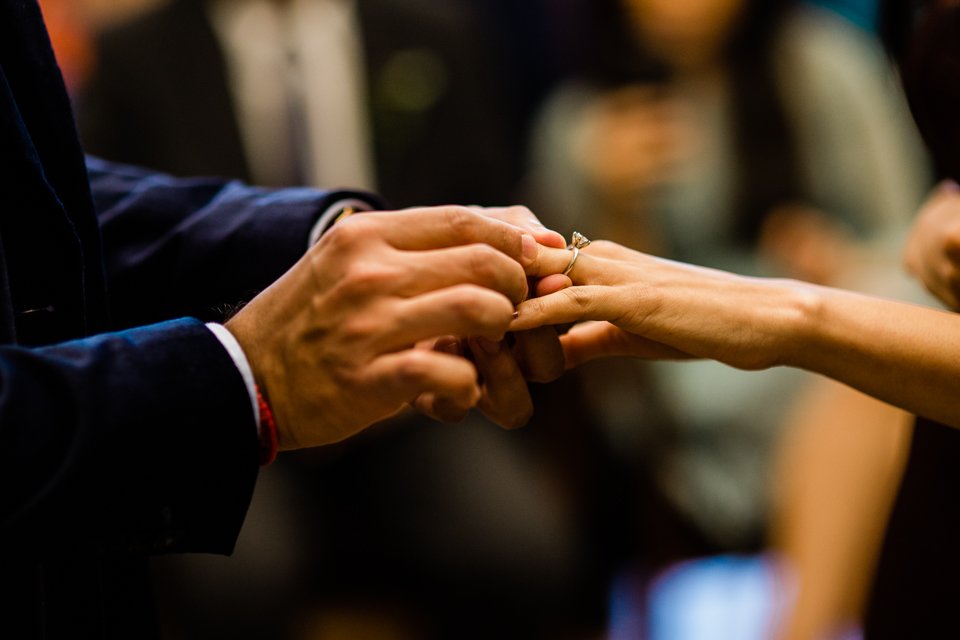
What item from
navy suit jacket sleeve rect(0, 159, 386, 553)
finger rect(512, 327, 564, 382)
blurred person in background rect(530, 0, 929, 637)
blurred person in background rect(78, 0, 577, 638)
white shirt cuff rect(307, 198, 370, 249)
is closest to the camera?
navy suit jacket sleeve rect(0, 159, 386, 553)

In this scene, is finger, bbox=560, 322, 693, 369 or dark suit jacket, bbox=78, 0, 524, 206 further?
dark suit jacket, bbox=78, 0, 524, 206

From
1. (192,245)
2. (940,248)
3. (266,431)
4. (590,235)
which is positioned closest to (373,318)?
(266,431)

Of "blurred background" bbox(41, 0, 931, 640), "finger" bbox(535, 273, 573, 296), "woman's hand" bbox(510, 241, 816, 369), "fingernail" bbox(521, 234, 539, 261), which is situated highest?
"fingernail" bbox(521, 234, 539, 261)

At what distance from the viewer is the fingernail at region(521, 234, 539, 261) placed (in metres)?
0.73

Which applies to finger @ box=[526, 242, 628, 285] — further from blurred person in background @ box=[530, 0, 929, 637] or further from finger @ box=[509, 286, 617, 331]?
blurred person in background @ box=[530, 0, 929, 637]

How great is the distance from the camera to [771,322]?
757mm

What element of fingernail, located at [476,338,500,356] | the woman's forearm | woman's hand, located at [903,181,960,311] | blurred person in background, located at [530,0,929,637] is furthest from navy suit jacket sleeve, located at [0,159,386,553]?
blurred person in background, located at [530,0,929,637]

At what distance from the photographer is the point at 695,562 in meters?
1.65

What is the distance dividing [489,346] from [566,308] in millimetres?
76

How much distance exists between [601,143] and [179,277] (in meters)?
1.12

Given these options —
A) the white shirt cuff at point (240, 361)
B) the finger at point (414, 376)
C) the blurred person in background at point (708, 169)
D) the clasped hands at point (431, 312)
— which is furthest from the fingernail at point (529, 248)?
the blurred person in background at point (708, 169)

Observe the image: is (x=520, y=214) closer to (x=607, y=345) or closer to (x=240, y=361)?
(x=607, y=345)

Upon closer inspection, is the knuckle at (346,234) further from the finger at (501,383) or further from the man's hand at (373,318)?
the finger at (501,383)

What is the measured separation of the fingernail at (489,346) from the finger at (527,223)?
10 centimetres
